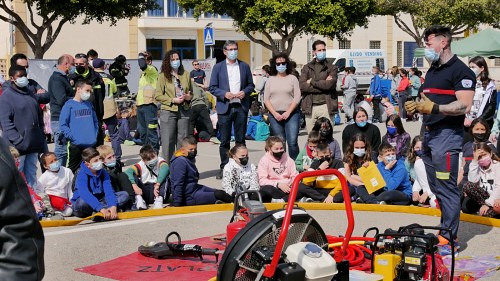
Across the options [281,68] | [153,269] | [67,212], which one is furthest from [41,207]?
[281,68]

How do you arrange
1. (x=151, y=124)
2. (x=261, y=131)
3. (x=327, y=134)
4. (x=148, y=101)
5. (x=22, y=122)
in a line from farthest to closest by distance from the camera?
(x=261, y=131), (x=148, y=101), (x=151, y=124), (x=327, y=134), (x=22, y=122)

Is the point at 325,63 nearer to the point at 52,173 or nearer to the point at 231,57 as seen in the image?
the point at 231,57

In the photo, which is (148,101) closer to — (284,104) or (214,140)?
(284,104)

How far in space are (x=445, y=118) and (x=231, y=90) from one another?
17.2 feet

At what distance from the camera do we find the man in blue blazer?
1183cm

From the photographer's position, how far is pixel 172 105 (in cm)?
1154

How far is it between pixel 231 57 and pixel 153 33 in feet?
107

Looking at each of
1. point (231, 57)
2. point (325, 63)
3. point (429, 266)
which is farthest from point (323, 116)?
point (429, 266)

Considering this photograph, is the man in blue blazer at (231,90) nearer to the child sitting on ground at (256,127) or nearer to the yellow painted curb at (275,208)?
the yellow painted curb at (275,208)

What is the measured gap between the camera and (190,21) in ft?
146

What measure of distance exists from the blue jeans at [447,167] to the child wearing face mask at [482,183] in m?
2.00

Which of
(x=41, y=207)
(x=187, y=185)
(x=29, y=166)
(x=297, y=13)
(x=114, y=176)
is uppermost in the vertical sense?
(x=297, y=13)

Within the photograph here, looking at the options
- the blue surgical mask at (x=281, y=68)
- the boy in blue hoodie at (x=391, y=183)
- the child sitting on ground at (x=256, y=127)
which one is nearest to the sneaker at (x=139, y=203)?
the boy in blue hoodie at (x=391, y=183)

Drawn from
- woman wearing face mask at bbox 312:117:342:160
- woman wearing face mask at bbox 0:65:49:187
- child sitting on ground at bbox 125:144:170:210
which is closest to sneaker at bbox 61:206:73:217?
woman wearing face mask at bbox 0:65:49:187
